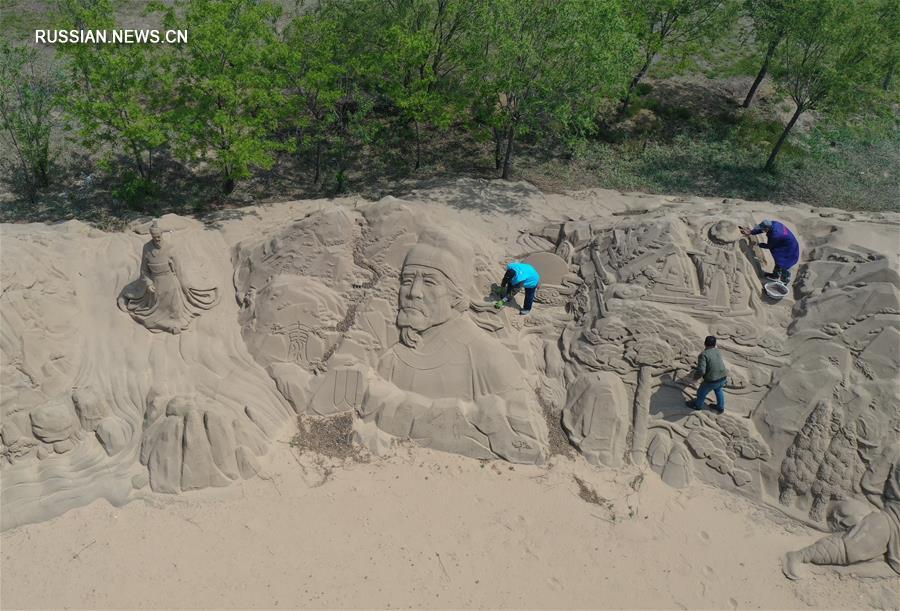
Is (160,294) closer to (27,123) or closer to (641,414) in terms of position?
(641,414)

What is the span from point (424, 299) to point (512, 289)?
1.90 m

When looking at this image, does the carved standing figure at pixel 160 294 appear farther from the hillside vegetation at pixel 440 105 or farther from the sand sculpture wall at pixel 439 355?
the hillside vegetation at pixel 440 105

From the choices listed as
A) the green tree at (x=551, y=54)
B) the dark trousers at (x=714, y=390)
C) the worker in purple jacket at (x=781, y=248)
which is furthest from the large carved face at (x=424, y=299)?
the green tree at (x=551, y=54)

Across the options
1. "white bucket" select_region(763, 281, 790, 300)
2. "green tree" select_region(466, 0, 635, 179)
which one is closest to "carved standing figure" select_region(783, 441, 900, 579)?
"white bucket" select_region(763, 281, 790, 300)

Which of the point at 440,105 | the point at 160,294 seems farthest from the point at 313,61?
the point at 160,294

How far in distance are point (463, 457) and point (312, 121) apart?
15.7 meters

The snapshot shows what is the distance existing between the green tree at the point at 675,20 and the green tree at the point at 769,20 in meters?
0.98

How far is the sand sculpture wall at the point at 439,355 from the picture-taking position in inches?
385

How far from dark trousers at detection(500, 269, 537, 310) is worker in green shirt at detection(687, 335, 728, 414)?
134 inches

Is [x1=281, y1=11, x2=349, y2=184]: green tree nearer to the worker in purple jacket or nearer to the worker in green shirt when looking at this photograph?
the worker in purple jacket

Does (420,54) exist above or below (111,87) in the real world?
above

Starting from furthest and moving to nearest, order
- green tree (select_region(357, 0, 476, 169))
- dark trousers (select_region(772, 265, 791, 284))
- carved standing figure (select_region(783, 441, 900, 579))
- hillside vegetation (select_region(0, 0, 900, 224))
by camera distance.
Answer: green tree (select_region(357, 0, 476, 169)) < hillside vegetation (select_region(0, 0, 900, 224)) < dark trousers (select_region(772, 265, 791, 284)) < carved standing figure (select_region(783, 441, 900, 579))

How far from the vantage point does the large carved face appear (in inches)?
444

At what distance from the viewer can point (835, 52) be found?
57.9 feet
